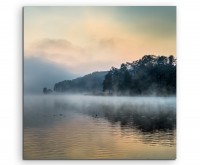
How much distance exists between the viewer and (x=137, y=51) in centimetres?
229

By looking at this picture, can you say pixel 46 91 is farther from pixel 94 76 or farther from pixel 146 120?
pixel 146 120

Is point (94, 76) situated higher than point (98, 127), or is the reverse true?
point (94, 76)

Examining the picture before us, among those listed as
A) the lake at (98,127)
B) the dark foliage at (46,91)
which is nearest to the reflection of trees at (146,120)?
the lake at (98,127)

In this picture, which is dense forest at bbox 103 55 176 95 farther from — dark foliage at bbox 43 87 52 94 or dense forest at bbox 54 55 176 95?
dark foliage at bbox 43 87 52 94

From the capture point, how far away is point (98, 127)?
2.28 m

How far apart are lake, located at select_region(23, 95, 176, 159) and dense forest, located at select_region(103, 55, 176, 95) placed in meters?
0.05

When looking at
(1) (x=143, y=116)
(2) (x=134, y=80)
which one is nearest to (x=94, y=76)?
(2) (x=134, y=80)

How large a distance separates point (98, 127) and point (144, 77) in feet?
1.38

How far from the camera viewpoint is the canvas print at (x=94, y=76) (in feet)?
7.42

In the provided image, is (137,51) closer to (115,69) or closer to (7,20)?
(115,69)

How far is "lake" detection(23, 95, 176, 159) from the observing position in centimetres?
225

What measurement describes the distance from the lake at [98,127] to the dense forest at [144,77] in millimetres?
52
